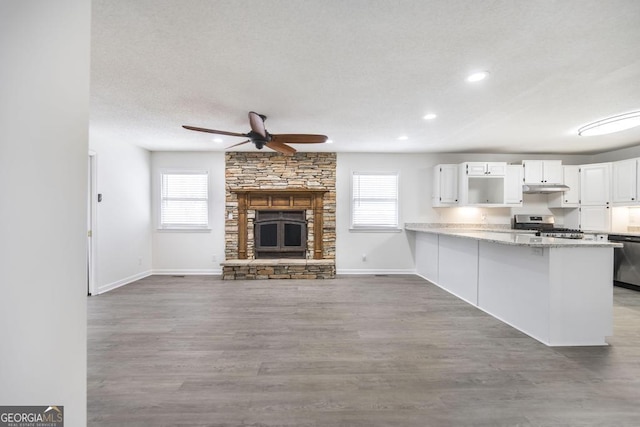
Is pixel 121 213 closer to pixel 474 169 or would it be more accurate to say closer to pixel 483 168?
pixel 474 169

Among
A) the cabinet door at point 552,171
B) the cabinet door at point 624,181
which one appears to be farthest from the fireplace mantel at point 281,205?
the cabinet door at point 624,181

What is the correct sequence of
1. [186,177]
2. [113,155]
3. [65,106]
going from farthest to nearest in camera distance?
[186,177] → [113,155] → [65,106]

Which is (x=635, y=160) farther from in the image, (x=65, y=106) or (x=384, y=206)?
(x=65, y=106)

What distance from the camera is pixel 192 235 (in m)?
5.71

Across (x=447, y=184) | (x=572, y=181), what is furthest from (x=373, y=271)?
(x=572, y=181)

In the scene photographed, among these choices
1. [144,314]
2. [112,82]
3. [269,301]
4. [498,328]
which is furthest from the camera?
[269,301]

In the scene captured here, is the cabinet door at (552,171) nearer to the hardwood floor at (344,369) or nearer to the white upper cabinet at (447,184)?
the white upper cabinet at (447,184)

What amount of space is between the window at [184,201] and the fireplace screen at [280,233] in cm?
112

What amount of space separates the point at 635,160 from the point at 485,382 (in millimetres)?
5396

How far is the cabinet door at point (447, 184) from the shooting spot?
547 centimetres

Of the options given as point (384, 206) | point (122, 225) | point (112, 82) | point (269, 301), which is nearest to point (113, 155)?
point (122, 225)

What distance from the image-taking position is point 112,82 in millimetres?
2656

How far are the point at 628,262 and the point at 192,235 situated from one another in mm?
7762

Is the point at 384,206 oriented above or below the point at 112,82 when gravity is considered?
below
